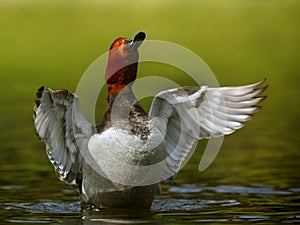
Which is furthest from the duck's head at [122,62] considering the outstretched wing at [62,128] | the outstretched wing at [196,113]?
the outstretched wing at [62,128]

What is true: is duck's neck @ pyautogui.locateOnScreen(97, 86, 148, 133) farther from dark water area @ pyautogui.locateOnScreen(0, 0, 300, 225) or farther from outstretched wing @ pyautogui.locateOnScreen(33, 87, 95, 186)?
dark water area @ pyautogui.locateOnScreen(0, 0, 300, 225)

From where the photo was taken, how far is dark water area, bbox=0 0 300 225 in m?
11.9

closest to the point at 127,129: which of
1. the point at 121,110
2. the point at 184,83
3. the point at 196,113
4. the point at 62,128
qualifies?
the point at 121,110

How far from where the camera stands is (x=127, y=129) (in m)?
11.3

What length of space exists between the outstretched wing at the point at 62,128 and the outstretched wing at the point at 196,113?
3.35ft

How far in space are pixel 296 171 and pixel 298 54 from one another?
58.9 ft

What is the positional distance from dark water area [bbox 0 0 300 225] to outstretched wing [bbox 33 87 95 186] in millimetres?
556

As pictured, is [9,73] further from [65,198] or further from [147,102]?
[65,198]

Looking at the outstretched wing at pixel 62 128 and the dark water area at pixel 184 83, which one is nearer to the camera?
the outstretched wing at pixel 62 128

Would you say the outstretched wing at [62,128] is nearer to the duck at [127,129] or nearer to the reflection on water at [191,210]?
the duck at [127,129]

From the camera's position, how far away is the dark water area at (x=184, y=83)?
11.9 m

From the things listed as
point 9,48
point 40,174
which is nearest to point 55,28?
point 9,48

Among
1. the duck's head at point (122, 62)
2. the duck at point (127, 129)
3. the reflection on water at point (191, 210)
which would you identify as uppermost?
the duck's head at point (122, 62)

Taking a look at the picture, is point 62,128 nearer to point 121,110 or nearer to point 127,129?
point 121,110
